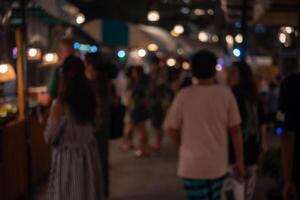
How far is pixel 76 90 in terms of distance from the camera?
5398 mm

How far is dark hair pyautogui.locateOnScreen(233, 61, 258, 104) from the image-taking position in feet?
20.7

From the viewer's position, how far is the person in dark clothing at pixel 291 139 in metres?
3.94

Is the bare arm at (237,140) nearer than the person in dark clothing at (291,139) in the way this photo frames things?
No

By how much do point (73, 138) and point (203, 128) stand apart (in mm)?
1220

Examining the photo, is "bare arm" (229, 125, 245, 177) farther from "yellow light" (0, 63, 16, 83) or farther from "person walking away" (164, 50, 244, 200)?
"yellow light" (0, 63, 16, 83)

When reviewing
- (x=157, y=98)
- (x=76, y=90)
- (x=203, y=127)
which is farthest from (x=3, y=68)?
(x=157, y=98)

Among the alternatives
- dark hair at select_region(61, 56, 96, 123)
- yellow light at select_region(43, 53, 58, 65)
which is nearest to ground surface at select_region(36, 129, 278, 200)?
yellow light at select_region(43, 53, 58, 65)

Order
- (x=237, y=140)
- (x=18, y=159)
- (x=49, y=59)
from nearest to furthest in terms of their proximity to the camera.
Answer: (x=237, y=140) → (x=18, y=159) → (x=49, y=59)

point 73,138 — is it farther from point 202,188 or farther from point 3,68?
point 3,68

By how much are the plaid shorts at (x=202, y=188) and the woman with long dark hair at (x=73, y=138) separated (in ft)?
3.44

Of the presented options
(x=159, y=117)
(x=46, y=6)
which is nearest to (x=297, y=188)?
(x=46, y=6)

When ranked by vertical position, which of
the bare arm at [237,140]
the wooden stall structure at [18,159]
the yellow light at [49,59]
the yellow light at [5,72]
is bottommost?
the wooden stall structure at [18,159]

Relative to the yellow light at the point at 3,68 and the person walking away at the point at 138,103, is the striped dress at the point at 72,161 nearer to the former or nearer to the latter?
the yellow light at the point at 3,68

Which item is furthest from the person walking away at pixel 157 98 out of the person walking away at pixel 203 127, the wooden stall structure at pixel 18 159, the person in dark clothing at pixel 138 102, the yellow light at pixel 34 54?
the person walking away at pixel 203 127
